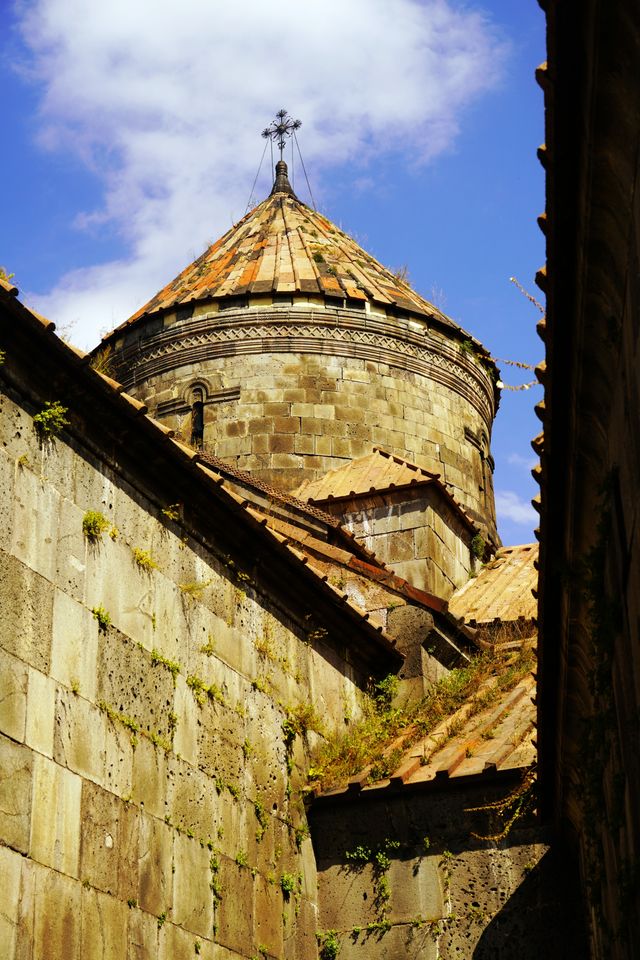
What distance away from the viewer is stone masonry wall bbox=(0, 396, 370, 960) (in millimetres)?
6875

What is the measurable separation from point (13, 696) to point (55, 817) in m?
0.68

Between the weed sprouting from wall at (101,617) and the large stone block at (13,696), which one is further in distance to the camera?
the weed sprouting from wall at (101,617)

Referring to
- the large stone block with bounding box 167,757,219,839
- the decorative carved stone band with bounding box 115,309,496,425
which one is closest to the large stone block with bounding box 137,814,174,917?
the large stone block with bounding box 167,757,219,839

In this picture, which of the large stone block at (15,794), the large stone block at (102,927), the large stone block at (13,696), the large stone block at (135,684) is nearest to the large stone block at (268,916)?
the large stone block at (135,684)

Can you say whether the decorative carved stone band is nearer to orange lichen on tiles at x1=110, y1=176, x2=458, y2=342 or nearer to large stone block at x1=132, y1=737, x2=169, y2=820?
orange lichen on tiles at x1=110, y1=176, x2=458, y2=342

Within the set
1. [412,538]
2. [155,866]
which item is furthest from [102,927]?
[412,538]

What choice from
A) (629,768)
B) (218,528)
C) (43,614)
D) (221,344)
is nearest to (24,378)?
(43,614)

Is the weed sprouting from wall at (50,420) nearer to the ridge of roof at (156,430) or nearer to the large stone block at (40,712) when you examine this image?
the ridge of roof at (156,430)

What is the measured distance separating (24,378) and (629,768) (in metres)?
4.11

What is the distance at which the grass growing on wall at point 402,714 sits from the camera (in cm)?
1026

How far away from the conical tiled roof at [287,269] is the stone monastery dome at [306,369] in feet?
0.09

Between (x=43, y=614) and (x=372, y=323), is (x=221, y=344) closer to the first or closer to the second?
(x=372, y=323)

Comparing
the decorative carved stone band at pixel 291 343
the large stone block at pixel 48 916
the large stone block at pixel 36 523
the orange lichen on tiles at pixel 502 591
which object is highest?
the decorative carved stone band at pixel 291 343

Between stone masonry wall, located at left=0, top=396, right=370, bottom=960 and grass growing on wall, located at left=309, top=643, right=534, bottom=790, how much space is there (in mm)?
349
